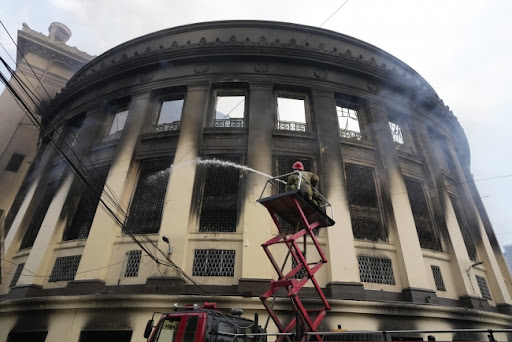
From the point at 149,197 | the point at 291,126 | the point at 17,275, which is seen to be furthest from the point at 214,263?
the point at 17,275

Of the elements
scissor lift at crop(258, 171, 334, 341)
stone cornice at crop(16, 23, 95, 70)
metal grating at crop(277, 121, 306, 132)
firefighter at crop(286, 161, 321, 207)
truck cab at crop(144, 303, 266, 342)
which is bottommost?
truck cab at crop(144, 303, 266, 342)

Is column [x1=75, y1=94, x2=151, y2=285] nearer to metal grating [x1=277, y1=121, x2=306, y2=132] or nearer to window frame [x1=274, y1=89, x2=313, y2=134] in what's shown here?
window frame [x1=274, y1=89, x2=313, y2=134]

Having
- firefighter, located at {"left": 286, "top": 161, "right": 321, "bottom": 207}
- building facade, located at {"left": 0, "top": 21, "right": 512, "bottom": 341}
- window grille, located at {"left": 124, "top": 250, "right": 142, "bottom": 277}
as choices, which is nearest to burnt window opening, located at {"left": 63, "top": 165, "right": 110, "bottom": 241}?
building facade, located at {"left": 0, "top": 21, "right": 512, "bottom": 341}

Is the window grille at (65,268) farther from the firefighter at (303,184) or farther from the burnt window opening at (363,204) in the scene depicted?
the burnt window opening at (363,204)

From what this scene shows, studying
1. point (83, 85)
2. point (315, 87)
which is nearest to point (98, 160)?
point (83, 85)

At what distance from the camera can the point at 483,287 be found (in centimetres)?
1323

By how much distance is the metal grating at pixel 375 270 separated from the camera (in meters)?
11.0

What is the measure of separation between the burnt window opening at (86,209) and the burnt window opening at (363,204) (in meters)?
10.6

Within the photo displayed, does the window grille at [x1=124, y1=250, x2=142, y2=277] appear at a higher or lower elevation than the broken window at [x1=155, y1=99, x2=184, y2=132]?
lower

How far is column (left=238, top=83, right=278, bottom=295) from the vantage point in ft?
33.2

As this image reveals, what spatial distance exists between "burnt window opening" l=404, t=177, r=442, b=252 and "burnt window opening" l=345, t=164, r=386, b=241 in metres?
2.01

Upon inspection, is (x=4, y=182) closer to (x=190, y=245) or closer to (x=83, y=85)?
(x=83, y=85)

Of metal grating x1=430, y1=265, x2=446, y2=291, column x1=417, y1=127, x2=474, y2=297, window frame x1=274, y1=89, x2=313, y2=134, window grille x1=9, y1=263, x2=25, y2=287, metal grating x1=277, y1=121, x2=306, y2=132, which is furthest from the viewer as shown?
window frame x1=274, y1=89, x2=313, y2=134

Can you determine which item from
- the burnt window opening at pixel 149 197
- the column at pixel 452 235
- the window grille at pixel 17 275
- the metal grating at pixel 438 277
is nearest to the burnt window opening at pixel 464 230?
the column at pixel 452 235
